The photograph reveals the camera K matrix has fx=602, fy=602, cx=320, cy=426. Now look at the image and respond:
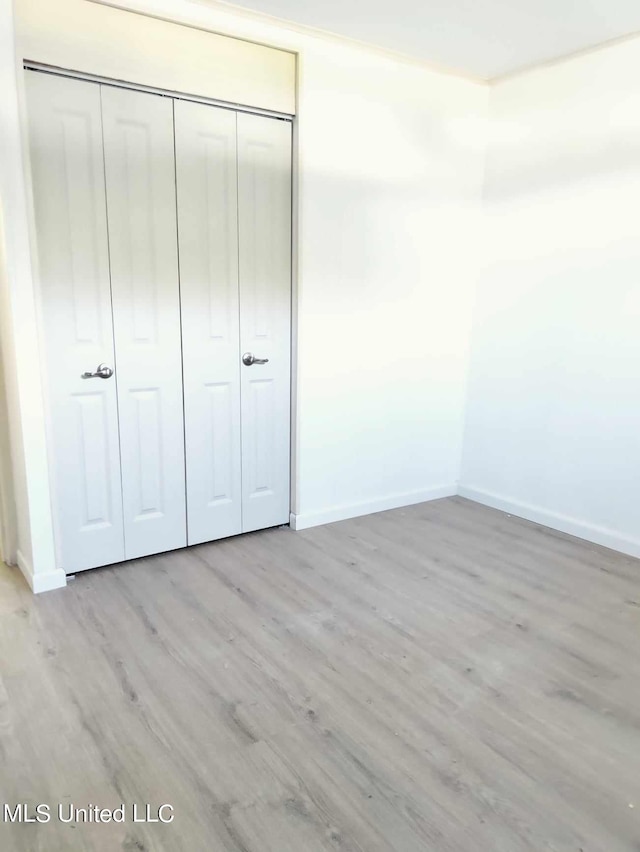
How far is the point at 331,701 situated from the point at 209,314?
1839 mm

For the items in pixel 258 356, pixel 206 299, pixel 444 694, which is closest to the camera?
pixel 444 694

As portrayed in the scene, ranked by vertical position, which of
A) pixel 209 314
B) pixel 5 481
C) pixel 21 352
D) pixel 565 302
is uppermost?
pixel 565 302

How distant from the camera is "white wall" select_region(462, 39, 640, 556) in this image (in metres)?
3.04

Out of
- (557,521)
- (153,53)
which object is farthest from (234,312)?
(557,521)

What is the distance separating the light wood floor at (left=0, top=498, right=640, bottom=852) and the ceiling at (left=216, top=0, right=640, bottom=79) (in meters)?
2.53

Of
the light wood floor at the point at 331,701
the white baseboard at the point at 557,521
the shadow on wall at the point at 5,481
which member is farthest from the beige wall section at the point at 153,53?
the white baseboard at the point at 557,521

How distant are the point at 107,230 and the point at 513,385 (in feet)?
7.91

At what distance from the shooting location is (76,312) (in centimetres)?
260

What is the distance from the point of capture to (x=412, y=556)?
3.09 m

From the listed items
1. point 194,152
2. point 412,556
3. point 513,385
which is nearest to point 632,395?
point 513,385

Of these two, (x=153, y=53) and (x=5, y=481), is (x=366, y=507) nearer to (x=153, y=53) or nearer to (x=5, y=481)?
(x=5, y=481)

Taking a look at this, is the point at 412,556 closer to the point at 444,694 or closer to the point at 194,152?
the point at 444,694

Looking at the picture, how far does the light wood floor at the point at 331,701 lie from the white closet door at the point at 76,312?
0.34m

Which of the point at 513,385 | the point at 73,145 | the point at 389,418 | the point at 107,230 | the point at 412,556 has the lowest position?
the point at 412,556
